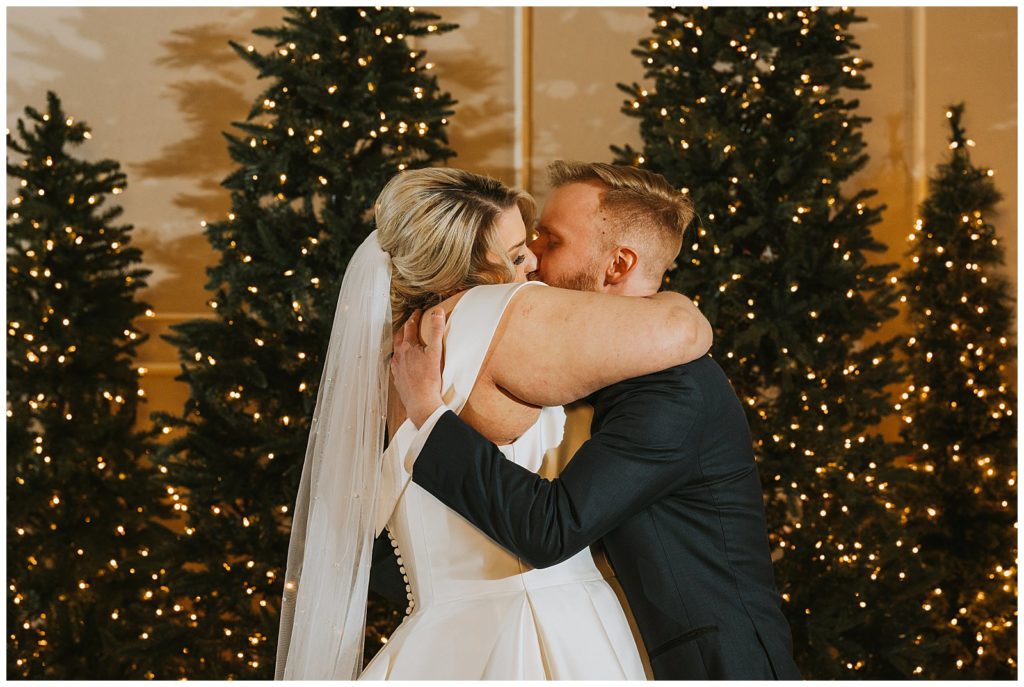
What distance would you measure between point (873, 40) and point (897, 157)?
2.48ft

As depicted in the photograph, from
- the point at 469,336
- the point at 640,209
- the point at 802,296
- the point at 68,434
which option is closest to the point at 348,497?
the point at 469,336

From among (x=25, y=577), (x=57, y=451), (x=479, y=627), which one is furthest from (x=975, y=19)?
(x=25, y=577)

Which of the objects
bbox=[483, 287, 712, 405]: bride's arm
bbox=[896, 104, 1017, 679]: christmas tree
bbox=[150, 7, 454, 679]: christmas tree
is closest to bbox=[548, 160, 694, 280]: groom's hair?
bbox=[483, 287, 712, 405]: bride's arm

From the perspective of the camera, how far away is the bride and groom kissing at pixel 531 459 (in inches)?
71.8

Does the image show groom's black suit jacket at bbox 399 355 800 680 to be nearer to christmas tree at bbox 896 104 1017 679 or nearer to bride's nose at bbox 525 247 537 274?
bride's nose at bbox 525 247 537 274

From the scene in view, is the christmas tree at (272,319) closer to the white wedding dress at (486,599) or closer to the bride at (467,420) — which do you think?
the bride at (467,420)

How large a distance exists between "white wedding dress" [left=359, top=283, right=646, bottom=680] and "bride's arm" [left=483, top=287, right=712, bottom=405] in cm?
5

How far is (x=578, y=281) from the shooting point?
2.18 meters

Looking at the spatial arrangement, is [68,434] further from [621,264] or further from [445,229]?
[621,264]

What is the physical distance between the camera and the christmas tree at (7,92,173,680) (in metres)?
4.39

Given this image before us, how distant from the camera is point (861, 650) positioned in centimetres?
393

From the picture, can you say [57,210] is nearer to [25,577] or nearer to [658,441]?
[25,577]

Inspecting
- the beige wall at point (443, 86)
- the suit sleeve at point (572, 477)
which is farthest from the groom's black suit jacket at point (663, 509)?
the beige wall at point (443, 86)

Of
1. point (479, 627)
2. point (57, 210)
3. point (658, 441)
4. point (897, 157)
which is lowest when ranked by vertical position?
point (479, 627)
